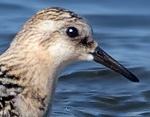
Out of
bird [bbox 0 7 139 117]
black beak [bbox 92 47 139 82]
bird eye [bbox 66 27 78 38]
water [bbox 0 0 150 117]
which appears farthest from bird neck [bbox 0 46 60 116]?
water [bbox 0 0 150 117]

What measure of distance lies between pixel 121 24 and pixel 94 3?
72 centimetres

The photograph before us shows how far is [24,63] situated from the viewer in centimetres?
809

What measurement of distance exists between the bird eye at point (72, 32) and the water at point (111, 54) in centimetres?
268

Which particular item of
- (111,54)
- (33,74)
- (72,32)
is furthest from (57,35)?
(111,54)

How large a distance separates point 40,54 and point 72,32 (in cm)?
37

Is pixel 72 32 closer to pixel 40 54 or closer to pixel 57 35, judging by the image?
pixel 57 35

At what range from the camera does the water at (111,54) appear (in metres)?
11.1

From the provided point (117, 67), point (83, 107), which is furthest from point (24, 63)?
point (83, 107)

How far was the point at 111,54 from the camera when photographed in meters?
12.4

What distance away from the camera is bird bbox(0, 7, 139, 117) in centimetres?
802

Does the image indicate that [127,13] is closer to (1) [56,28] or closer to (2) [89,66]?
(2) [89,66]

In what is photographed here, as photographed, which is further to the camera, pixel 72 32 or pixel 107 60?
pixel 107 60

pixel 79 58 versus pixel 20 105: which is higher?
pixel 79 58

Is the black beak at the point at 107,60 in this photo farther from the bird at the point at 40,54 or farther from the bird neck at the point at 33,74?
the bird neck at the point at 33,74
